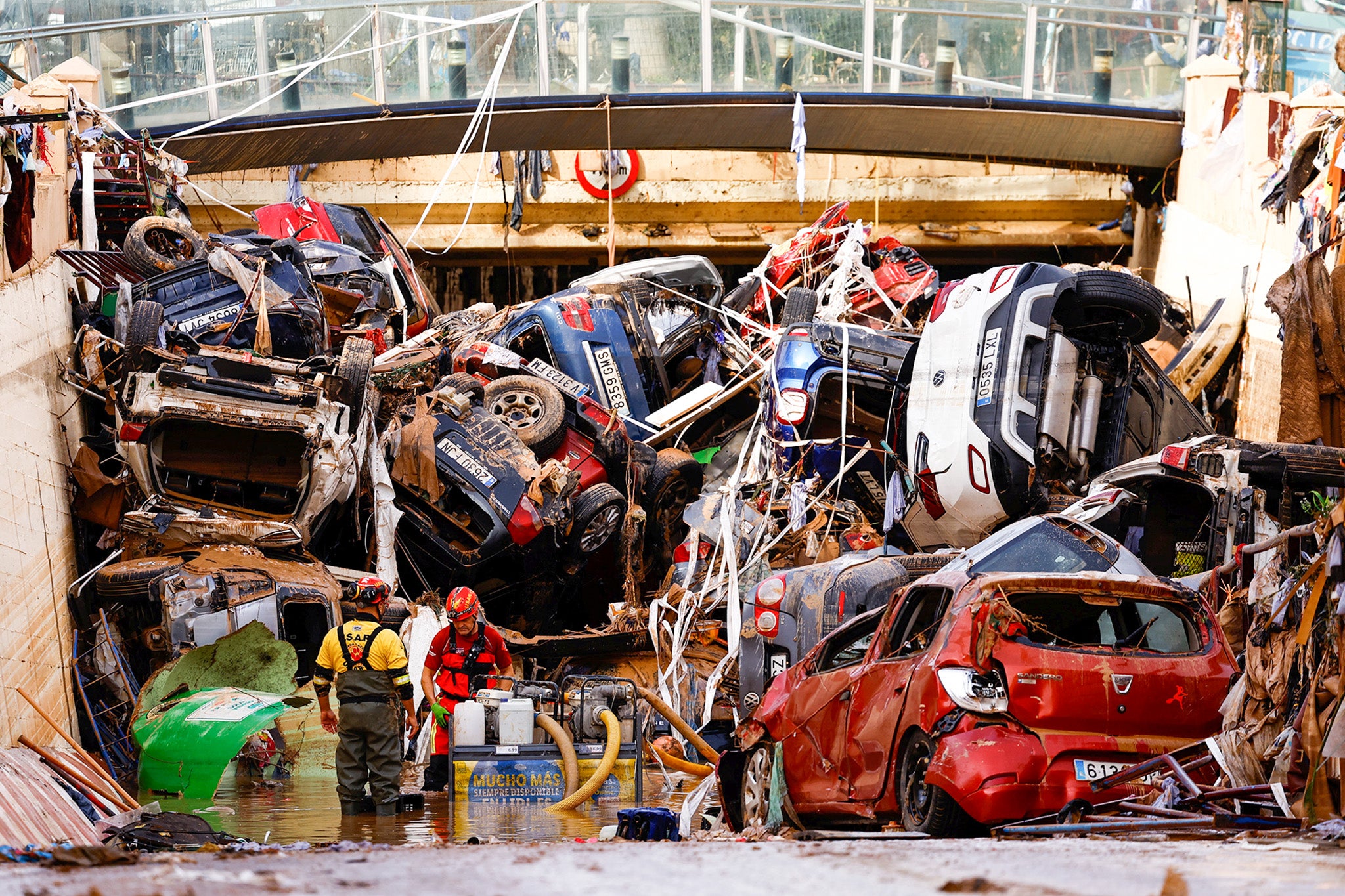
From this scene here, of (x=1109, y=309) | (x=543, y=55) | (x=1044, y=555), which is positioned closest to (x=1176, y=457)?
(x=1044, y=555)

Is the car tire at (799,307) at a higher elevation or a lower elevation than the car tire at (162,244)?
lower

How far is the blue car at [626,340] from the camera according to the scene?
17.8 meters

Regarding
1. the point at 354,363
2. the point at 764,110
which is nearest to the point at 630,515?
the point at 354,363

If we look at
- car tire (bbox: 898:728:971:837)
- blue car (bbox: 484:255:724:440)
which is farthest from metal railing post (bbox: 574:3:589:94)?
car tire (bbox: 898:728:971:837)

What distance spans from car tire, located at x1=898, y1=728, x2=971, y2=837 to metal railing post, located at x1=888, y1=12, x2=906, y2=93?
16816 mm

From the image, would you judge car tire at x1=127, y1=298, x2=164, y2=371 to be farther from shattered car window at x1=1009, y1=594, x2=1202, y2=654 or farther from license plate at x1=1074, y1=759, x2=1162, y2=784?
license plate at x1=1074, y1=759, x2=1162, y2=784

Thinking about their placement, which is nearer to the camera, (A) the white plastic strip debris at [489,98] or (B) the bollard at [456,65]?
(A) the white plastic strip debris at [489,98]

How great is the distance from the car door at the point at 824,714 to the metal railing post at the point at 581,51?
15.2 meters

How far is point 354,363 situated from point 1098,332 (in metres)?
6.86

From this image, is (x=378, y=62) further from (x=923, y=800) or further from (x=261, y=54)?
(x=923, y=800)

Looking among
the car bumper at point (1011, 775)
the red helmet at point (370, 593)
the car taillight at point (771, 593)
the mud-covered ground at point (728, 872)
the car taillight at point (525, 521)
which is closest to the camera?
the mud-covered ground at point (728, 872)

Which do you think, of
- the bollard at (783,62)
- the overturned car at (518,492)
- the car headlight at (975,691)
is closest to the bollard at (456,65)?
the bollard at (783,62)

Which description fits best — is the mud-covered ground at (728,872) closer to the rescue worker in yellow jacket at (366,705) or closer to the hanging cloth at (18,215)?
the rescue worker in yellow jacket at (366,705)

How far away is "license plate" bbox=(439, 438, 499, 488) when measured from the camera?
14.5 metres
